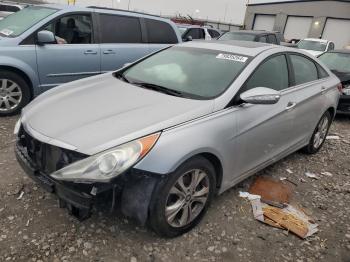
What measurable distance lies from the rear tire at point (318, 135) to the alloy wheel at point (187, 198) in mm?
2522

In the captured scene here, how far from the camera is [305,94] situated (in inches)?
176

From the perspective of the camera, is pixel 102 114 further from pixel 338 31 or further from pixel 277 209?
pixel 338 31

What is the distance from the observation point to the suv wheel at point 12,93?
18.2 feet

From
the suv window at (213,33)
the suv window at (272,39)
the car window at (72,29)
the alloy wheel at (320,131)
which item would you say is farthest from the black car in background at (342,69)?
the suv window at (213,33)

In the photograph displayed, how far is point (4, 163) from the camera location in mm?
4180

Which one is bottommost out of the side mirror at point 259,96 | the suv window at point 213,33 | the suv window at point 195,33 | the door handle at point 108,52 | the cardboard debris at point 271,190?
the suv window at point 213,33

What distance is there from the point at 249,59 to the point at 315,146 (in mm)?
2229

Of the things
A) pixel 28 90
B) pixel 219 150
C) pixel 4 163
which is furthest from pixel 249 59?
pixel 28 90

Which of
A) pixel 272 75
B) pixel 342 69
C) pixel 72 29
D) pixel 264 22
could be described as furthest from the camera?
pixel 264 22

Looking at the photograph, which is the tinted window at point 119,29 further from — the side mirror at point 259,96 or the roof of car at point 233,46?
the side mirror at point 259,96

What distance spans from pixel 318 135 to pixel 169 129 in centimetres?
319

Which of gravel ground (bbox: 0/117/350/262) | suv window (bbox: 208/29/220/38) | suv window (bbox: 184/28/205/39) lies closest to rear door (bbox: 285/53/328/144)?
gravel ground (bbox: 0/117/350/262)

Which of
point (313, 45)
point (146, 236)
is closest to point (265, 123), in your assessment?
point (146, 236)

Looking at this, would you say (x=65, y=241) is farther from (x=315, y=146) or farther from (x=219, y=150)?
(x=315, y=146)
